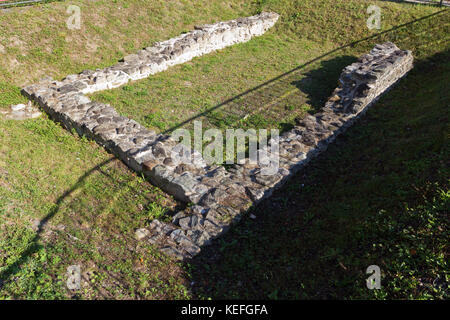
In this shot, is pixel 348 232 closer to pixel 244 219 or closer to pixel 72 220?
pixel 244 219

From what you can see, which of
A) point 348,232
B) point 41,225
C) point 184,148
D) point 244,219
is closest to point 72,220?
point 41,225

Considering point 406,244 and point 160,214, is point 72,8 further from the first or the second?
point 406,244

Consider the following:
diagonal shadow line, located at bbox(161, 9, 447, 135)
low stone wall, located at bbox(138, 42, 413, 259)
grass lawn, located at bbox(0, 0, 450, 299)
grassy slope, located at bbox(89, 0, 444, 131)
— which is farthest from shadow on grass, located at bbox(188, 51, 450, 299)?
diagonal shadow line, located at bbox(161, 9, 447, 135)

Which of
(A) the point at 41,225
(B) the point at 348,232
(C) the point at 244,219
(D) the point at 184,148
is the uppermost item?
(B) the point at 348,232

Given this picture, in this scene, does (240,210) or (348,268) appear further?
(240,210)

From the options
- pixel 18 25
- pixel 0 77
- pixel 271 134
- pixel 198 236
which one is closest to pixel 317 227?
pixel 198 236

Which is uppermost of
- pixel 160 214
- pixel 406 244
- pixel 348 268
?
pixel 406 244

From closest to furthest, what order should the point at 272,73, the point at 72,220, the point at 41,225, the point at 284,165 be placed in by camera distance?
the point at 41,225, the point at 72,220, the point at 284,165, the point at 272,73
